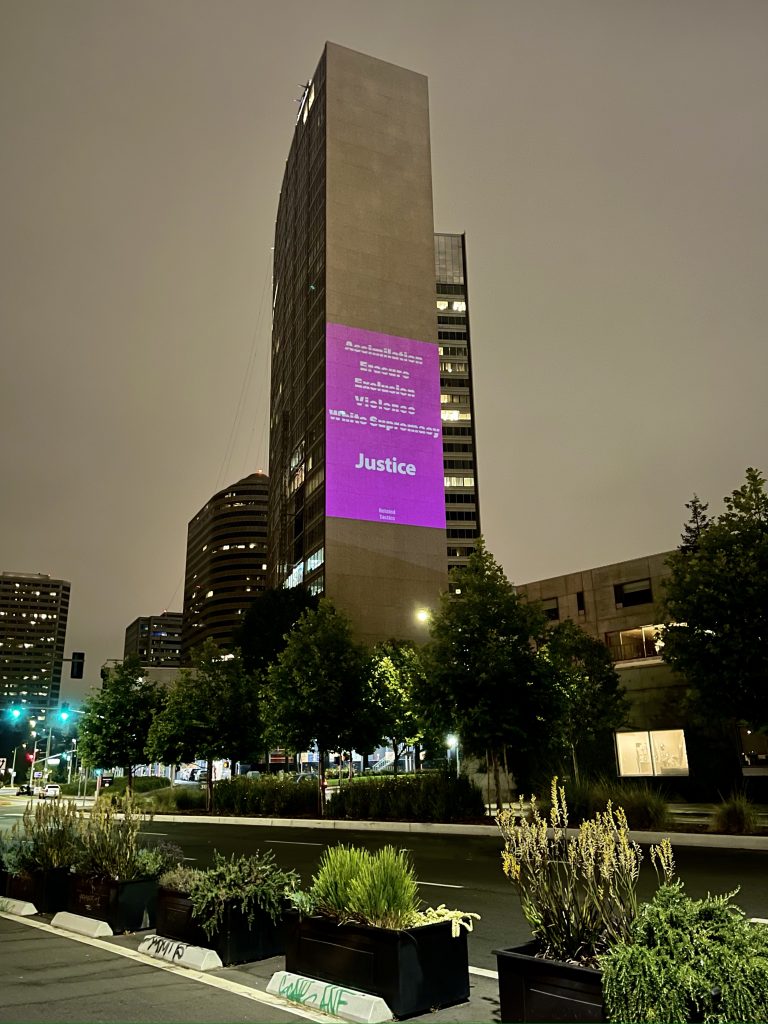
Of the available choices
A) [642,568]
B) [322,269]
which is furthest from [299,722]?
[322,269]

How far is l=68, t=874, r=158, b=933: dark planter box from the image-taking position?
353 inches

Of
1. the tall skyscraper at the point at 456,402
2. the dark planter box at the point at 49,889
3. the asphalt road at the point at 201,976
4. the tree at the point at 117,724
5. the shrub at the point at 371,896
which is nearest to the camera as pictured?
the asphalt road at the point at 201,976

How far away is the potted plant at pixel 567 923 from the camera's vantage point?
15.9 feet

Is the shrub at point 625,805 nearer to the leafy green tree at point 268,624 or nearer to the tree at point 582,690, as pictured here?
the tree at point 582,690

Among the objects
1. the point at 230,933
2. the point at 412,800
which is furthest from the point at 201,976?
the point at 412,800

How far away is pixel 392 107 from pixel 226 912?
13425cm

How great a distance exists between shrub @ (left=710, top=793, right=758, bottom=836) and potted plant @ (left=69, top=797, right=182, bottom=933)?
547 inches

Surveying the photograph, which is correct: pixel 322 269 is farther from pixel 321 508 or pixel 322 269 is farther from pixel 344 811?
pixel 344 811

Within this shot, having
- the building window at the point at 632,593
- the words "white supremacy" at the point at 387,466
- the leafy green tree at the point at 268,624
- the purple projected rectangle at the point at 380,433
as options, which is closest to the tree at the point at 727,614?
the building window at the point at 632,593

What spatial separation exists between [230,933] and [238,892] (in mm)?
362

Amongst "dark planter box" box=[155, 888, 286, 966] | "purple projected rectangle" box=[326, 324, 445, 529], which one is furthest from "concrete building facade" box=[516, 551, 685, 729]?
"dark planter box" box=[155, 888, 286, 966]

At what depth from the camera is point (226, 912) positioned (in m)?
7.57

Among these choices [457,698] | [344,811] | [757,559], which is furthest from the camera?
[344,811]

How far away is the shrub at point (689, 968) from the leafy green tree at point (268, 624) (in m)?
66.3
